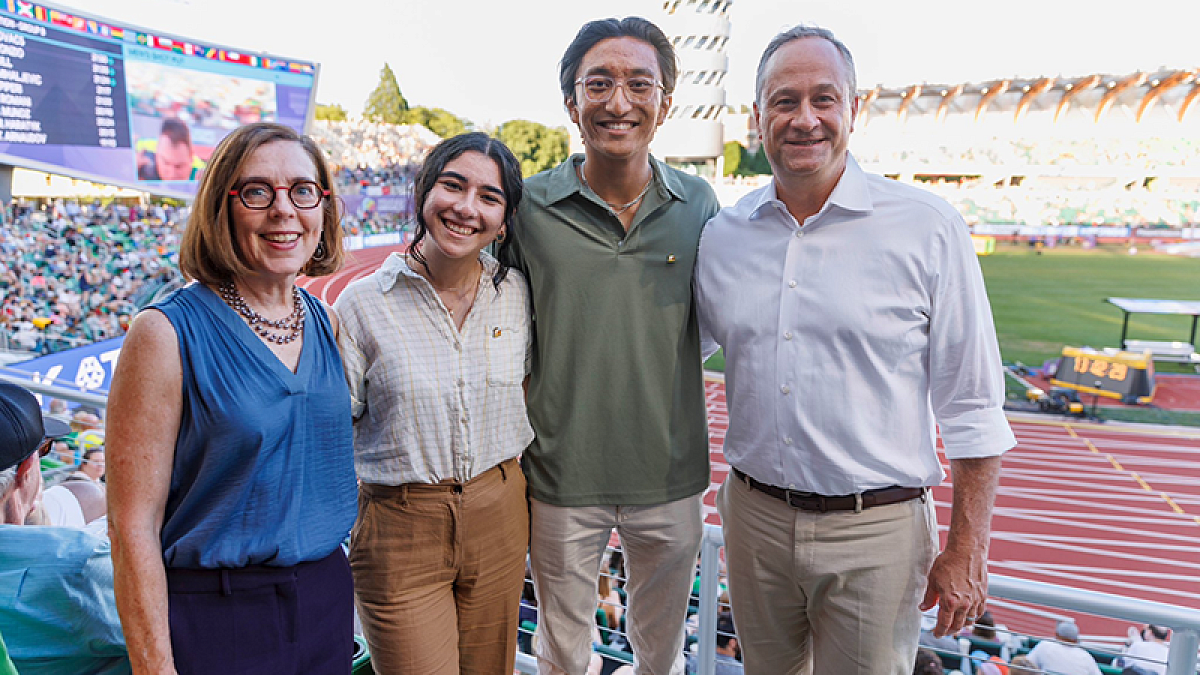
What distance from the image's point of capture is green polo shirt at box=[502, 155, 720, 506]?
76.3 inches

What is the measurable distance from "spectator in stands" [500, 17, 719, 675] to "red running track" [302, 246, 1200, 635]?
621cm

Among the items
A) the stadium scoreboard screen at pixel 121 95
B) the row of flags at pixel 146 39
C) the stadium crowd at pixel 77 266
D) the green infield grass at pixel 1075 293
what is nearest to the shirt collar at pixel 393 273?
the stadium crowd at pixel 77 266

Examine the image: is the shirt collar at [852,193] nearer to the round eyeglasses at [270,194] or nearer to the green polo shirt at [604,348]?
the green polo shirt at [604,348]

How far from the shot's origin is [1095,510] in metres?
11.6

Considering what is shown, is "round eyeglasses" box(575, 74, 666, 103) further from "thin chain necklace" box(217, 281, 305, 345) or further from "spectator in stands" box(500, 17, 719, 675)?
"thin chain necklace" box(217, 281, 305, 345)

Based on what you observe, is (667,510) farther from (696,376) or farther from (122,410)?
A: (122,410)

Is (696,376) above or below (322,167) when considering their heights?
below

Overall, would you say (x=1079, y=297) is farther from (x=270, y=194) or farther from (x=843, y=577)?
(x=270, y=194)

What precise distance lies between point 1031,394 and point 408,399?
16717mm

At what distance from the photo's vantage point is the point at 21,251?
16094 millimetres

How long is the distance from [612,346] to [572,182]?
0.46 m

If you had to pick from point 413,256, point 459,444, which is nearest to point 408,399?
point 459,444

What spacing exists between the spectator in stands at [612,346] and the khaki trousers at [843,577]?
272 mm

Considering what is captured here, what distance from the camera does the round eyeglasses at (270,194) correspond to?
1394mm
